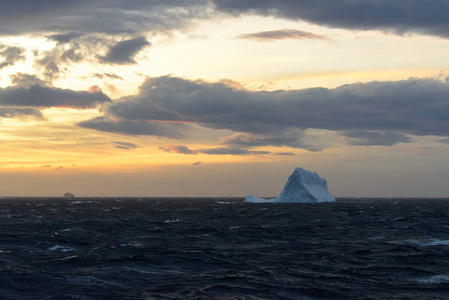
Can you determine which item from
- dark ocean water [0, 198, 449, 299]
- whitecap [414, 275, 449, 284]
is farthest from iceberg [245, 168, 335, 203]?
whitecap [414, 275, 449, 284]

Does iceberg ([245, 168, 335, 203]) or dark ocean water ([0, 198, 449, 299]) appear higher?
iceberg ([245, 168, 335, 203])

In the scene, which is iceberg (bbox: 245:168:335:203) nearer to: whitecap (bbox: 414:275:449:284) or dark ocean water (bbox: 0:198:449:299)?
dark ocean water (bbox: 0:198:449:299)

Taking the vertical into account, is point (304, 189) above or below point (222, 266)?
above

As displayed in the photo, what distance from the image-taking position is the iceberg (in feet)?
456

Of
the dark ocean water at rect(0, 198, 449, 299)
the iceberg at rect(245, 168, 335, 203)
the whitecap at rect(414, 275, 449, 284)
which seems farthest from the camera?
the iceberg at rect(245, 168, 335, 203)

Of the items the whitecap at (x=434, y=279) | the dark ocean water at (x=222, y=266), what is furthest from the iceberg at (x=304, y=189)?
the whitecap at (x=434, y=279)

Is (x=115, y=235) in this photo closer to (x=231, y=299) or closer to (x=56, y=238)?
(x=56, y=238)

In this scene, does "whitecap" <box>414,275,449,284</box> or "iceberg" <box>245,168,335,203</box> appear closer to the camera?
"whitecap" <box>414,275,449,284</box>

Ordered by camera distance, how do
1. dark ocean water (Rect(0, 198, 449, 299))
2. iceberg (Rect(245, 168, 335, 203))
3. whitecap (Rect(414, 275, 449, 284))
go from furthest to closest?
iceberg (Rect(245, 168, 335, 203))
whitecap (Rect(414, 275, 449, 284))
dark ocean water (Rect(0, 198, 449, 299))

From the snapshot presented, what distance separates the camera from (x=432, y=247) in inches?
1308

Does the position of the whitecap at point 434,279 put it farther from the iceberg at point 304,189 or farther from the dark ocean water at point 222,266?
the iceberg at point 304,189

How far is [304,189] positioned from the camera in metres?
138

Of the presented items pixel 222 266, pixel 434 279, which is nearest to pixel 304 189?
pixel 222 266

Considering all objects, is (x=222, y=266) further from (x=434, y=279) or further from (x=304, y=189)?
(x=304, y=189)
